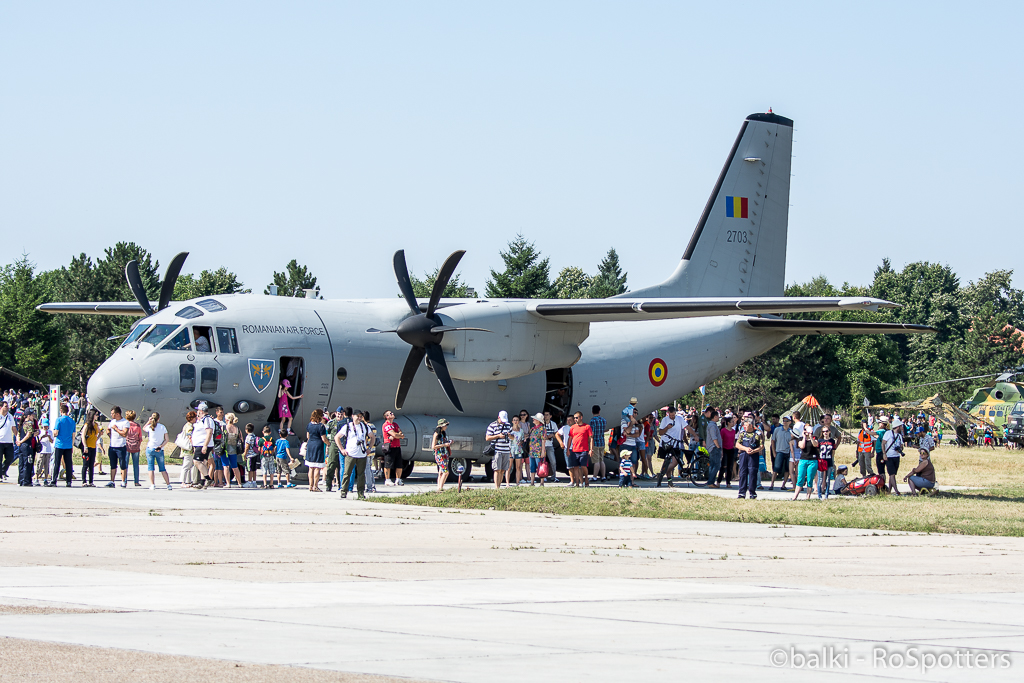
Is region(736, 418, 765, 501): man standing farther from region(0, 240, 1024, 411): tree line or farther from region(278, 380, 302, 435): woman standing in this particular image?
region(0, 240, 1024, 411): tree line

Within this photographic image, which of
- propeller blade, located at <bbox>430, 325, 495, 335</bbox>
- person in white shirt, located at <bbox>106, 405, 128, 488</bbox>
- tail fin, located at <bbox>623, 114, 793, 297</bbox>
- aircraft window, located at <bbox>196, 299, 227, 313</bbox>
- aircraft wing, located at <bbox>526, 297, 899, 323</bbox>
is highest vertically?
tail fin, located at <bbox>623, 114, 793, 297</bbox>

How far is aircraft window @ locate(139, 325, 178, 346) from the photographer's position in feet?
72.9

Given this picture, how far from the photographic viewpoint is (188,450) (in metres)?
21.8

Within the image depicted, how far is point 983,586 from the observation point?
9.85m

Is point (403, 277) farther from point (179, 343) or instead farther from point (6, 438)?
point (6, 438)

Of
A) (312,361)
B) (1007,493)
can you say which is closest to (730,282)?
(1007,493)

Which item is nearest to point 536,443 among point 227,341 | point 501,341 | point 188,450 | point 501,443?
point 501,443

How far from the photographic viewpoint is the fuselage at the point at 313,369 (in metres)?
22.1

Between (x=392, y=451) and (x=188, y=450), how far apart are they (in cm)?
408

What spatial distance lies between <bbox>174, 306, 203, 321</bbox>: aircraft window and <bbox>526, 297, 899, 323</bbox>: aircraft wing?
6990 millimetres

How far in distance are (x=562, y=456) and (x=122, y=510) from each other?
1307 centimetres

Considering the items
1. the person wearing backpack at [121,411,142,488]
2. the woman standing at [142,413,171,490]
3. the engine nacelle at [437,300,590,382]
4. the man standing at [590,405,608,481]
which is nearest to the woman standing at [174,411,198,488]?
the woman standing at [142,413,171,490]

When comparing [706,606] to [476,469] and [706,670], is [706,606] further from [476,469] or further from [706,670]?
[476,469]

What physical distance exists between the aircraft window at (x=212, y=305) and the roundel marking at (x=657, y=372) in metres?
10.8
